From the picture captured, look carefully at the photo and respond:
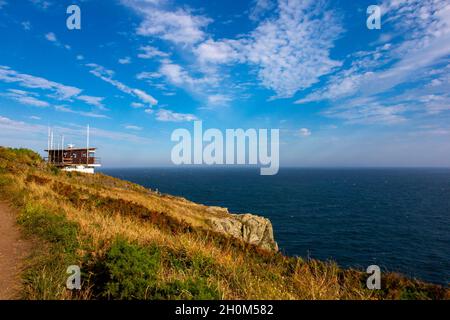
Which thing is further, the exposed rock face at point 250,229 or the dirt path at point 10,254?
the exposed rock face at point 250,229

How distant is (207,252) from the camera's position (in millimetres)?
6887

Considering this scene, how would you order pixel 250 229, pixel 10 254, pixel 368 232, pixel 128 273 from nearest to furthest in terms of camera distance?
pixel 128 273 < pixel 10 254 < pixel 250 229 < pixel 368 232

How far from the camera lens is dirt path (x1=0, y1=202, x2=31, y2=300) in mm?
5297

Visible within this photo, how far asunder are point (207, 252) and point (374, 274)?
433 centimetres

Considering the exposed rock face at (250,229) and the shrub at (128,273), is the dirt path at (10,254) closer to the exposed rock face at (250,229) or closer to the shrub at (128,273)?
the shrub at (128,273)

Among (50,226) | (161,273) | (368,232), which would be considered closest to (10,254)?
(50,226)

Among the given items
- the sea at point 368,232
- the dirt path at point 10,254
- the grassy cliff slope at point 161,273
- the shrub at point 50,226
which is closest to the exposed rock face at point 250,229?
the sea at point 368,232

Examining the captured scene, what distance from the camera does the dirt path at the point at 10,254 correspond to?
5.30 metres

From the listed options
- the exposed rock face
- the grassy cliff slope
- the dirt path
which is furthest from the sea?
the dirt path

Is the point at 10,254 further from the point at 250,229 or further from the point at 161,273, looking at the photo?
the point at 250,229

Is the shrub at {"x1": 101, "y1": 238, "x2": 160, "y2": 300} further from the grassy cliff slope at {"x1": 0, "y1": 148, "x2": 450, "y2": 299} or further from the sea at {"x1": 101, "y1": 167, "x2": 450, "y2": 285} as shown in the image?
the sea at {"x1": 101, "y1": 167, "x2": 450, "y2": 285}

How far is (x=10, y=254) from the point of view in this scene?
7.13 metres
